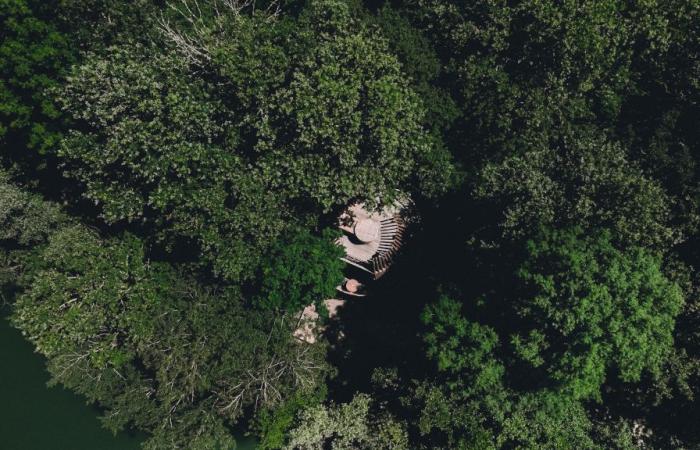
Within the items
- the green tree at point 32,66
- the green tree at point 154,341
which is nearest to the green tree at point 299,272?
the green tree at point 154,341

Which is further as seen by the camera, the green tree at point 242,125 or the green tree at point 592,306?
the green tree at point 242,125

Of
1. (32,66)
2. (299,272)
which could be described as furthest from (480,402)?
(32,66)

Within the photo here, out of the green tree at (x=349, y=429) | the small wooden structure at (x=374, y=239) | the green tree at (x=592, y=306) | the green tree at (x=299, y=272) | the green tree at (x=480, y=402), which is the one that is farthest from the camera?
the small wooden structure at (x=374, y=239)

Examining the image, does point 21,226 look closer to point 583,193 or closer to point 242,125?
point 242,125

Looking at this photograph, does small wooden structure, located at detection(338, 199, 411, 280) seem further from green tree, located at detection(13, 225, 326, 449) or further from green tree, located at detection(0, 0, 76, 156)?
green tree, located at detection(0, 0, 76, 156)

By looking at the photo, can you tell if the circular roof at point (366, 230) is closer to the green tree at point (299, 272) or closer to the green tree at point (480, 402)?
the green tree at point (299, 272)

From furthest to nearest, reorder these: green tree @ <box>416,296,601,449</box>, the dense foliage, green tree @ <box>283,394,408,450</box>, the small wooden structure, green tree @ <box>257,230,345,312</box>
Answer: the small wooden structure
green tree @ <box>283,394,408,450</box>
green tree @ <box>257,230,345,312</box>
green tree @ <box>416,296,601,449</box>
the dense foliage

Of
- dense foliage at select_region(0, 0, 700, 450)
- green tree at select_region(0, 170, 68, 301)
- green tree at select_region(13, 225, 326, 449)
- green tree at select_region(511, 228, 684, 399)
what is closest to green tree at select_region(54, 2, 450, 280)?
dense foliage at select_region(0, 0, 700, 450)

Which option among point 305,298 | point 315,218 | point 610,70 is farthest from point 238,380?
point 610,70
